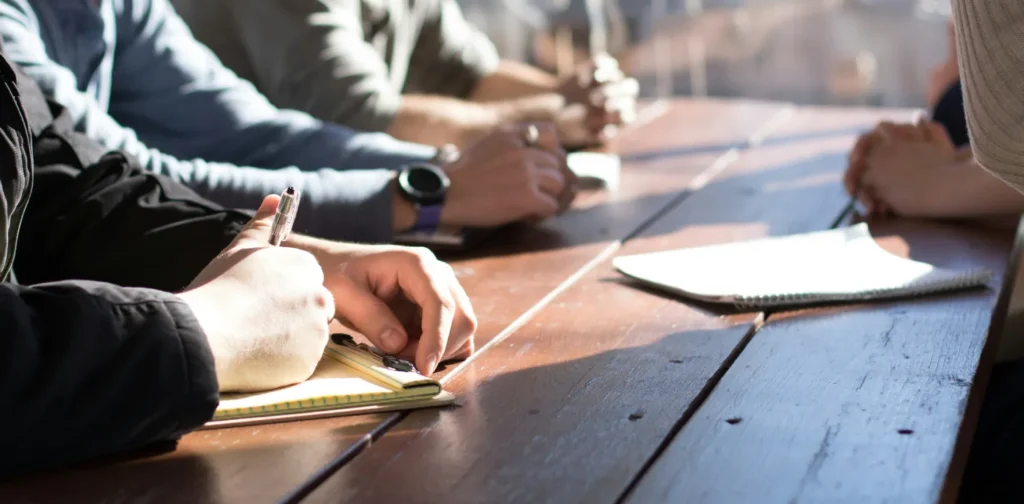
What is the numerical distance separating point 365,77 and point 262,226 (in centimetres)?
119

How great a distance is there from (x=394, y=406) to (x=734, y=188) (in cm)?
103

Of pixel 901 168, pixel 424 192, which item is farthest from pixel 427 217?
pixel 901 168

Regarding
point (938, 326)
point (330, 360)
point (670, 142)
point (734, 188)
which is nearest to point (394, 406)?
point (330, 360)

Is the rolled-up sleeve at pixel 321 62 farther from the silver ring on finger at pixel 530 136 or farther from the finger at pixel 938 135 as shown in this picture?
the finger at pixel 938 135

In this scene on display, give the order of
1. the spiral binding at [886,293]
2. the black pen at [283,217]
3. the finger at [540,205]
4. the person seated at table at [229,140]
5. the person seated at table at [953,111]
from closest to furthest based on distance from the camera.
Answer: the black pen at [283,217], the spiral binding at [886,293], the person seated at table at [229,140], the finger at [540,205], the person seated at table at [953,111]

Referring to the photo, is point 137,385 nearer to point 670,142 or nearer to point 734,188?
point 734,188

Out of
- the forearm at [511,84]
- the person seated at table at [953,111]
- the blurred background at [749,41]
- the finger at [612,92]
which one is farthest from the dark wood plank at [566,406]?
the blurred background at [749,41]

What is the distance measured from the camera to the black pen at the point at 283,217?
0.95 m

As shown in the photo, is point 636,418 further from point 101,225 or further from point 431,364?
point 101,225

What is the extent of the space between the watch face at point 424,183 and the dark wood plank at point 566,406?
9.7 inches

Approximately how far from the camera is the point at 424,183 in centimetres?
152

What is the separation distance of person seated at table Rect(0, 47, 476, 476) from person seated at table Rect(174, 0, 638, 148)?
897 millimetres

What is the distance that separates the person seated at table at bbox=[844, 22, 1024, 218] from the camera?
151 cm

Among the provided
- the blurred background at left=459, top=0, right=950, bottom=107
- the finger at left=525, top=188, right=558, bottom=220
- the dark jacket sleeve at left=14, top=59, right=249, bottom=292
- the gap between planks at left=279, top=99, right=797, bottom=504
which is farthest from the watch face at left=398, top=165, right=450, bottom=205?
the blurred background at left=459, top=0, right=950, bottom=107
